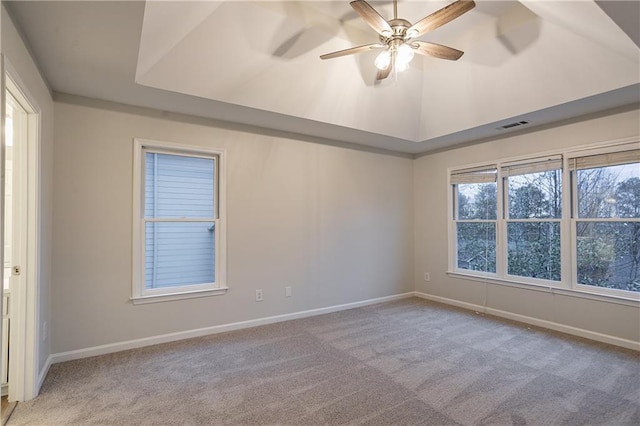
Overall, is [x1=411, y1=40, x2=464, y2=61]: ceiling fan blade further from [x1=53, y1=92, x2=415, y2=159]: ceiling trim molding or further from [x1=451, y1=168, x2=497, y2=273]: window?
[x1=451, y1=168, x2=497, y2=273]: window

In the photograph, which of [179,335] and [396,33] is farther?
[179,335]

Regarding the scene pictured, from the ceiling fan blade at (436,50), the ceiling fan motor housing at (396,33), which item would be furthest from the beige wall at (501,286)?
the ceiling fan motor housing at (396,33)

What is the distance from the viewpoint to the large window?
3426mm

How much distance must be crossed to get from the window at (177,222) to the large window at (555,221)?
336 cm

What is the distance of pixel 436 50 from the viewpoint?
8.75 ft

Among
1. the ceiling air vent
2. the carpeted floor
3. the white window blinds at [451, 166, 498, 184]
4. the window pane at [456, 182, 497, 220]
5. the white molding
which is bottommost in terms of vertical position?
the carpeted floor

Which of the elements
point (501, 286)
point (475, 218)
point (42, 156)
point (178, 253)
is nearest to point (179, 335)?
point (178, 253)

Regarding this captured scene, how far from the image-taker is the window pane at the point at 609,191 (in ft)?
11.1

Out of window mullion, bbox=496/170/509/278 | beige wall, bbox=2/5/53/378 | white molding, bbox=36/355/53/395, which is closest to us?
beige wall, bbox=2/5/53/378

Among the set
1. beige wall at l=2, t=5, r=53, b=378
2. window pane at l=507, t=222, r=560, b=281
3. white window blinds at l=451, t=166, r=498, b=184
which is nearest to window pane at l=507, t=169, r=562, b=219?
window pane at l=507, t=222, r=560, b=281

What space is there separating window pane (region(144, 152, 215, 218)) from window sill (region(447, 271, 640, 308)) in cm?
358

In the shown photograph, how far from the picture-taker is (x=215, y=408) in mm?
2285

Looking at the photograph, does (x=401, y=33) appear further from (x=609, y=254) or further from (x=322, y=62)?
(x=609, y=254)

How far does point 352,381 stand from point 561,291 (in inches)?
108
